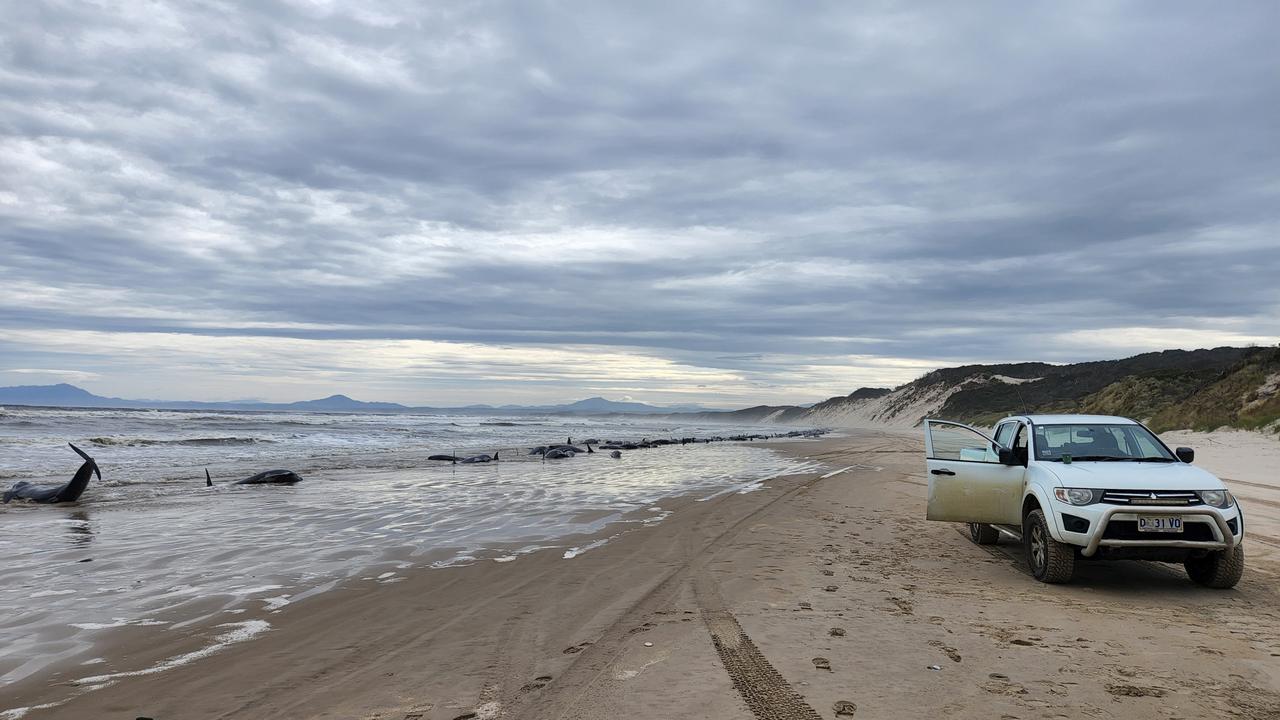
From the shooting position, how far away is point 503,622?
242 inches

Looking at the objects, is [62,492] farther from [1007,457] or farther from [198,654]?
[1007,457]

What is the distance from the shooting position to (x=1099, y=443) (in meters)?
8.33

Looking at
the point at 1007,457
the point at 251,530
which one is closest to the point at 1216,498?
the point at 1007,457

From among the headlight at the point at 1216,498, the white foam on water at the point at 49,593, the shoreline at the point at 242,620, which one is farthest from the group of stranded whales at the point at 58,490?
the headlight at the point at 1216,498

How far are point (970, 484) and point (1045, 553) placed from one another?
4.91 ft

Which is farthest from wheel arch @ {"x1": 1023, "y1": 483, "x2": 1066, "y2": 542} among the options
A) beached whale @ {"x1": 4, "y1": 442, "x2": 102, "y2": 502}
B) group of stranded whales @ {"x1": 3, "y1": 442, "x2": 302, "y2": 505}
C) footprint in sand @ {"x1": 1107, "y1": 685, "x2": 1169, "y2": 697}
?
beached whale @ {"x1": 4, "y1": 442, "x2": 102, "y2": 502}

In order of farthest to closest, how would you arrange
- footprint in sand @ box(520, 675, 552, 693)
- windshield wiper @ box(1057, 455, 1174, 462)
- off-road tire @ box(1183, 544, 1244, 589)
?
windshield wiper @ box(1057, 455, 1174, 462) < off-road tire @ box(1183, 544, 1244, 589) < footprint in sand @ box(520, 675, 552, 693)

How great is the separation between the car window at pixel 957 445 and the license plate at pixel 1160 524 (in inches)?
88.7

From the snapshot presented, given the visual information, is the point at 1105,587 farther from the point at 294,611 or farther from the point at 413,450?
the point at 413,450

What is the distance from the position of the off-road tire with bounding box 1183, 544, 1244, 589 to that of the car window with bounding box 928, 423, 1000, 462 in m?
2.34

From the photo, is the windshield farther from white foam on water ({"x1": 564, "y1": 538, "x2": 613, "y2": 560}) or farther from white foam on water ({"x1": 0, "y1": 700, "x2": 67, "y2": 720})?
white foam on water ({"x1": 0, "y1": 700, "x2": 67, "y2": 720})

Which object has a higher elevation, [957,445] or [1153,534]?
[957,445]

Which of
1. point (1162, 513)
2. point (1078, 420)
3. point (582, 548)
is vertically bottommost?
point (582, 548)

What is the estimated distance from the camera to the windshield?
8102 mm
